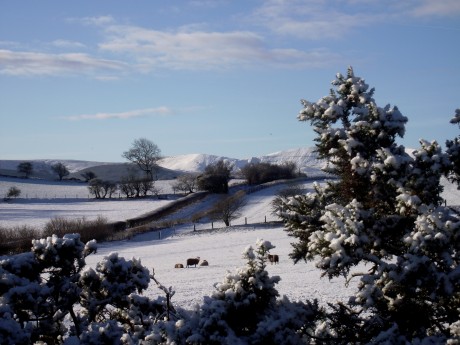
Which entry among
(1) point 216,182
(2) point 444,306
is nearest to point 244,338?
(2) point 444,306

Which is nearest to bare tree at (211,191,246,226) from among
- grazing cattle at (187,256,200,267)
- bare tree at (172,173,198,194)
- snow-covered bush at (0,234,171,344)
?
bare tree at (172,173,198,194)

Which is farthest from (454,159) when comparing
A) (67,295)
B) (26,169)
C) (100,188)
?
(26,169)

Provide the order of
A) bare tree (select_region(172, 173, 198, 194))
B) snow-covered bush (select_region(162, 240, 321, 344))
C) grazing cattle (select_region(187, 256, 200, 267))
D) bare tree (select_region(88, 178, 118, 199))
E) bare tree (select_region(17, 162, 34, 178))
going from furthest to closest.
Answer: bare tree (select_region(17, 162, 34, 178)), bare tree (select_region(88, 178, 118, 199)), bare tree (select_region(172, 173, 198, 194)), grazing cattle (select_region(187, 256, 200, 267)), snow-covered bush (select_region(162, 240, 321, 344))

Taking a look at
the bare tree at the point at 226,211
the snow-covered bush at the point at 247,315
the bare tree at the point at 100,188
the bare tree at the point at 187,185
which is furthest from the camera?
the bare tree at the point at 100,188

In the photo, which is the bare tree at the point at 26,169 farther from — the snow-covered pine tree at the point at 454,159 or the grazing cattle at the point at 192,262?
the snow-covered pine tree at the point at 454,159

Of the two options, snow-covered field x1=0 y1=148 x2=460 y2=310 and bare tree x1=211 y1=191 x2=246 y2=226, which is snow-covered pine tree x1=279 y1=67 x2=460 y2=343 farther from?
bare tree x1=211 y1=191 x2=246 y2=226

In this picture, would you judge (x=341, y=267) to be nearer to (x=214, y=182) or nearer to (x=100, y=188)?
(x=214, y=182)

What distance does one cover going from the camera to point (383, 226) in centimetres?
974

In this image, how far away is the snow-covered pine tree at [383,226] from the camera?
8836mm

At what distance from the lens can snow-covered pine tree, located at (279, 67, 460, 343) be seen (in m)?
8.84

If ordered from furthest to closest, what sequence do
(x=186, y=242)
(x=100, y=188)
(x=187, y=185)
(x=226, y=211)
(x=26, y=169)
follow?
(x=26, y=169)
(x=100, y=188)
(x=187, y=185)
(x=226, y=211)
(x=186, y=242)

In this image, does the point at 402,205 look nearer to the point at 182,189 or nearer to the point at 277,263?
the point at 277,263

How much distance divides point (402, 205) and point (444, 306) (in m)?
1.85

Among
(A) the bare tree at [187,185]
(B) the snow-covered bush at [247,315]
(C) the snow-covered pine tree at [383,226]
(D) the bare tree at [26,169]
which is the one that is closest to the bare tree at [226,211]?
(A) the bare tree at [187,185]
